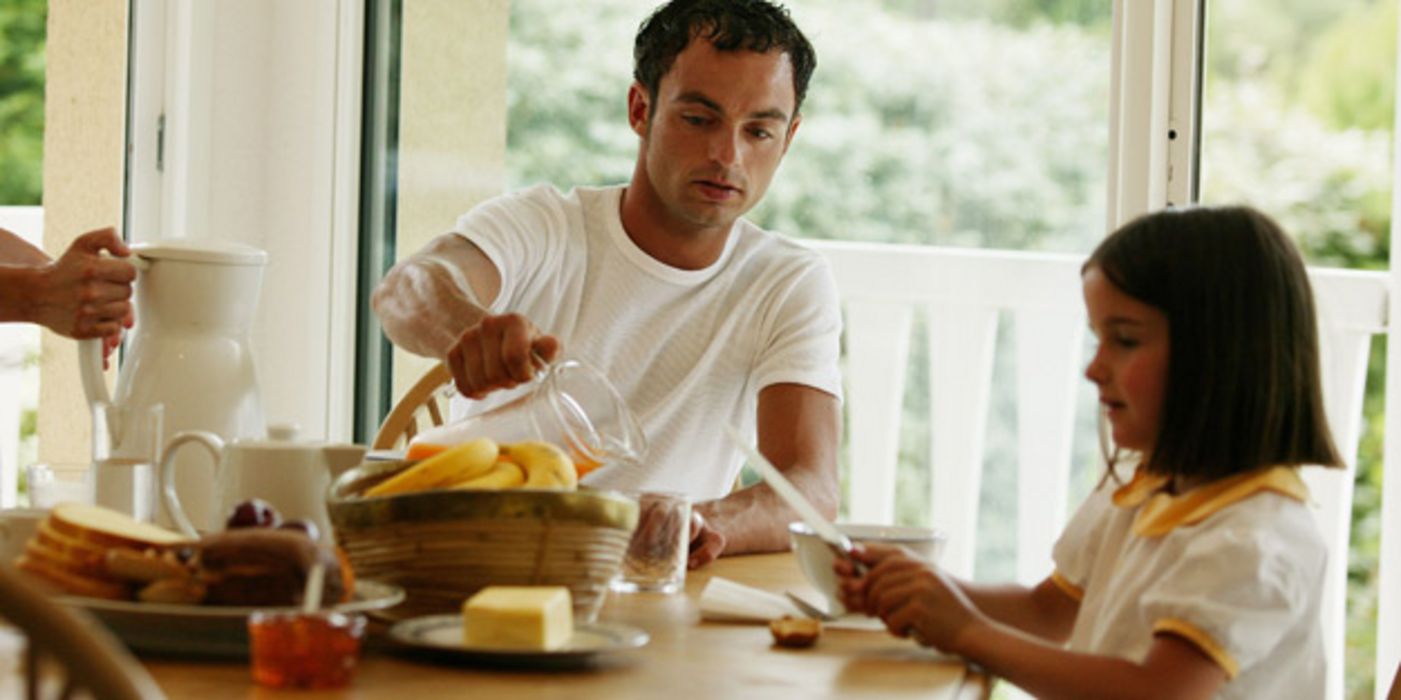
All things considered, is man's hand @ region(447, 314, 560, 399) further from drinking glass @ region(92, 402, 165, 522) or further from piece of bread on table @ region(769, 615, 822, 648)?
piece of bread on table @ region(769, 615, 822, 648)

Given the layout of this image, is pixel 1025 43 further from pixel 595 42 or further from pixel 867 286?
pixel 595 42

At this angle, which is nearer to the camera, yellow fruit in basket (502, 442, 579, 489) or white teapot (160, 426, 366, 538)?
yellow fruit in basket (502, 442, 579, 489)

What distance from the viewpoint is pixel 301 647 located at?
1006 mm

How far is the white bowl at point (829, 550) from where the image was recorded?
137cm

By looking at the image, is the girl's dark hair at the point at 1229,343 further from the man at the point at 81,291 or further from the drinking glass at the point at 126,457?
the man at the point at 81,291

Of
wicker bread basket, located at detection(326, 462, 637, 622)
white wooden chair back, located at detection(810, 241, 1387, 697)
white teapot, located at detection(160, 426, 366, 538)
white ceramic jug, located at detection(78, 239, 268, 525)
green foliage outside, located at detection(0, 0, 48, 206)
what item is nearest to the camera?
wicker bread basket, located at detection(326, 462, 637, 622)

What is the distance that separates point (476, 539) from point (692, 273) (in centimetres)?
123

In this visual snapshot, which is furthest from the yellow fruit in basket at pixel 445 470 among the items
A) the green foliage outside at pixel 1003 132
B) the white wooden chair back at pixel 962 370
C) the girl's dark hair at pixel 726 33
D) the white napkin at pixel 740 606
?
the white wooden chair back at pixel 962 370

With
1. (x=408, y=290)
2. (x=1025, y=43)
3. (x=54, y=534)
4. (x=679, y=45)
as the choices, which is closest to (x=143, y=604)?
(x=54, y=534)

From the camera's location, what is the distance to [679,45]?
93.9 inches

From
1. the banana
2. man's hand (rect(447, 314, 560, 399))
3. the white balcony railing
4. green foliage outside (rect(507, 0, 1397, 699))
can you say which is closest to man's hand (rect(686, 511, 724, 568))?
man's hand (rect(447, 314, 560, 399))

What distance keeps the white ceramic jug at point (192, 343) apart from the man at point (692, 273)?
47 centimetres

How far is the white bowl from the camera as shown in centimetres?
137

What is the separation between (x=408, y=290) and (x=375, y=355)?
1.45 m
